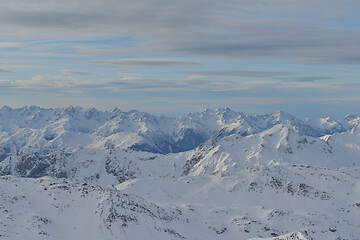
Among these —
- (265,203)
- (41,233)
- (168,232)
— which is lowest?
(265,203)

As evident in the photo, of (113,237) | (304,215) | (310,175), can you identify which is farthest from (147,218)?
(310,175)

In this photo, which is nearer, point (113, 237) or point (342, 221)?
point (113, 237)

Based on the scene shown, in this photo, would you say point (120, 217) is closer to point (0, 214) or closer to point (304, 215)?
point (0, 214)

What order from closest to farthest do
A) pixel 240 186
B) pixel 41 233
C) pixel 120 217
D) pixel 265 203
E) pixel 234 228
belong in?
1. pixel 41 233
2. pixel 120 217
3. pixel 234 228
4. pixel 265 203
5. pixel 240 186

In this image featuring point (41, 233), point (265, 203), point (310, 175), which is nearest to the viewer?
point (41, 233)

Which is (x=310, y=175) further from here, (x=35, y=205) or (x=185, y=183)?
(x=35, y=205)

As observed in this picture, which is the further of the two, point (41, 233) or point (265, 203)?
point (265, 203)

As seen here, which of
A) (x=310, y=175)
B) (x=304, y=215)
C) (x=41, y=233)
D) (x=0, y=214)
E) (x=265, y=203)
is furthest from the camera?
(x=310, y=175)

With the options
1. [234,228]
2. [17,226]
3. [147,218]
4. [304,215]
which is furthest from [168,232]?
[304,215]

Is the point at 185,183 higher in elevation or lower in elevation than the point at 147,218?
lower
